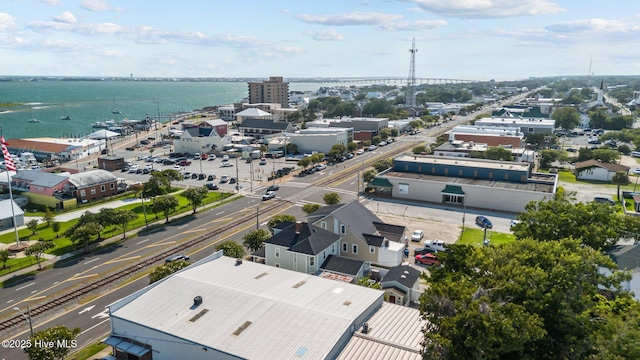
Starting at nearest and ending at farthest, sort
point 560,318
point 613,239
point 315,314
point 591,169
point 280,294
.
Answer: point 560,318
point 315,314
point 280,294
point 613,239
point 591,169

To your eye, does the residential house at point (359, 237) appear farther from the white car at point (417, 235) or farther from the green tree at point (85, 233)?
the green tree at point (85, 233)

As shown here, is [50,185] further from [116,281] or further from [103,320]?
[103,320]

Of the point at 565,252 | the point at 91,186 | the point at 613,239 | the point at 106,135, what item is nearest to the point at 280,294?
the point at 565,252

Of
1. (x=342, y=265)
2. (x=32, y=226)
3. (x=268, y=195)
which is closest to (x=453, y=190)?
(x=268, y=195)

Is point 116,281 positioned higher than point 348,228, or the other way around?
point 348,228

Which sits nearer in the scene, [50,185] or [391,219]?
[391,219]

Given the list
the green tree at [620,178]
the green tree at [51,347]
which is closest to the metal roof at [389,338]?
the green tree at [51,347]

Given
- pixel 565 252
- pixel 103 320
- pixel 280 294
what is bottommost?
pixel 103 320

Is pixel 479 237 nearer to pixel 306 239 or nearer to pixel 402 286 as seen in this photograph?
pixel 402 286
